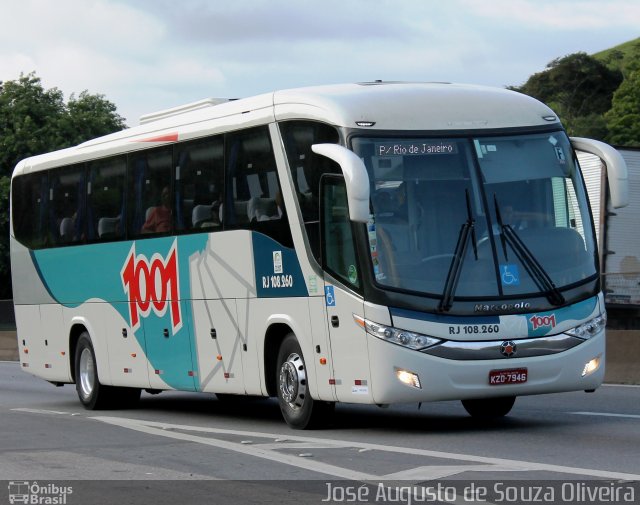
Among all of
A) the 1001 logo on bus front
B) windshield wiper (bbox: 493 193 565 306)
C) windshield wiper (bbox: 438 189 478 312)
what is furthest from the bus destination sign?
the 1001 logo on bus front

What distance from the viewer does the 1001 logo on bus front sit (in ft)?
57.4

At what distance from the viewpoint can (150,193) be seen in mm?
18047

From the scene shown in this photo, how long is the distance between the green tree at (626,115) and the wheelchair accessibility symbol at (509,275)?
321 feet

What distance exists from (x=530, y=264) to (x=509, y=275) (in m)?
0.26

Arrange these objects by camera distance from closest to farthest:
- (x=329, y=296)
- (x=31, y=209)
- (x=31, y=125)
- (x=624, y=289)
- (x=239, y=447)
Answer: (x=239, y=447)
(x=329, y=296)
(x=31, y=209)
(x=624, y=289)
(x=31, y=125)

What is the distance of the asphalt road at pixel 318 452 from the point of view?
9.94m

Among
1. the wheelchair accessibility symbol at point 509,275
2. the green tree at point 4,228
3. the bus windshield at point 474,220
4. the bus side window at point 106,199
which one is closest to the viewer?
the bus windshield at point 474,220

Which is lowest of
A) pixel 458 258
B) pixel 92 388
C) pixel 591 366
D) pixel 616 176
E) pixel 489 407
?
pixel 489 407

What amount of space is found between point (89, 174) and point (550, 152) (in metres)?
8.16

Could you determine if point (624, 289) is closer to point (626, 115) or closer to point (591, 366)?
point (591, 366)

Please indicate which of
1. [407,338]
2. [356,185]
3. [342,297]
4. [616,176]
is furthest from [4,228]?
[356,185]

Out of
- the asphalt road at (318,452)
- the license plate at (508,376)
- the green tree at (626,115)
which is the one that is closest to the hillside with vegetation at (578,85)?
the green tree at (626,115)

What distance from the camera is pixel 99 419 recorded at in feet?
57.0

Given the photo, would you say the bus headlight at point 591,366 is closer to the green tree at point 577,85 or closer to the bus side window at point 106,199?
the bus side window at point 106,199
